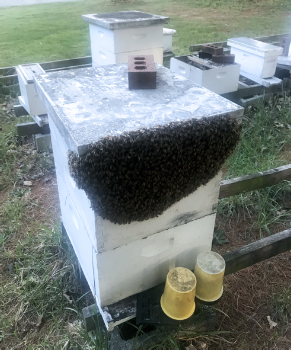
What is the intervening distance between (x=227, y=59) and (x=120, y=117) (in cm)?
242

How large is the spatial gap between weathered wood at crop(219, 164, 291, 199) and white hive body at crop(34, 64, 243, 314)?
45cm

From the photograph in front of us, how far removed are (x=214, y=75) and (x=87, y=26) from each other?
2.24 meters

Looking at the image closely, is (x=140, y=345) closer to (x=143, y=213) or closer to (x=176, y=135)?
(x=143, y=213)

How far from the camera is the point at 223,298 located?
1514 millimetres

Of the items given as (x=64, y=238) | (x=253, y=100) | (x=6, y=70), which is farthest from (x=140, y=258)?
(x=6, y=70)

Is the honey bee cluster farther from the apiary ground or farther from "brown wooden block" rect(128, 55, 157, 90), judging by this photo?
the apiary ground

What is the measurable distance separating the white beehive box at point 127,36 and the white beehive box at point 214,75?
0.25 metres

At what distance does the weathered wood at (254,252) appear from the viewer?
1238 millimetres

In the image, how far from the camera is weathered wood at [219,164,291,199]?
1539mm

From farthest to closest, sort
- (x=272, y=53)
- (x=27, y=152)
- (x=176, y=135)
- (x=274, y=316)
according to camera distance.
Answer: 1. (x=272, y=53)
2. (x=27, y=152)
3. (x=274, y=316)
4. (x=176, y=135)

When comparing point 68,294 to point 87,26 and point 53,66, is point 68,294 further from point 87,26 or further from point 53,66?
point 87,26

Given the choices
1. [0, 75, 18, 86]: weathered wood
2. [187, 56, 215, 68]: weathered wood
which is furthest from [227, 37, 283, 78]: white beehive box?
[0, 75, 18, 86]: weathered wood

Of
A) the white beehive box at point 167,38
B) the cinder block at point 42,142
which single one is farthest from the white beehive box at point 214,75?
the cinder block at point 42,142

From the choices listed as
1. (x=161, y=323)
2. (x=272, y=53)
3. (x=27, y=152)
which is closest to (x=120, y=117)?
(x=161, y=323)
